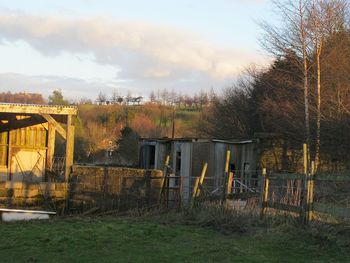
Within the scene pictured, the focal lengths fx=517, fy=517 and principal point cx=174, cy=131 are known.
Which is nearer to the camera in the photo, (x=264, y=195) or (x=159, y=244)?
(x=159, y=244)

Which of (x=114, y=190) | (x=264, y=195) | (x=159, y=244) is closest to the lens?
(x=159, y=244)

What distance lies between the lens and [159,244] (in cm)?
1023

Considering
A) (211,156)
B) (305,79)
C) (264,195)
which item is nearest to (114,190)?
(264,195)

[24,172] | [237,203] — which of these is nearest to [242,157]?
[24,172]

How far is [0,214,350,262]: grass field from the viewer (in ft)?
29.3

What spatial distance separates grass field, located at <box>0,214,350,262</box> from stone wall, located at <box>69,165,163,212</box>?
329cm

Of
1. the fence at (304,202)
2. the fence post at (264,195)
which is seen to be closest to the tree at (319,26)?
the fence at (304,202)

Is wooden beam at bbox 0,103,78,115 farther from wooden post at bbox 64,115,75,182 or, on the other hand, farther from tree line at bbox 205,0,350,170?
tree line at bbox 205,0,350,170

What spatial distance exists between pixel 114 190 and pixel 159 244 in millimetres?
6335

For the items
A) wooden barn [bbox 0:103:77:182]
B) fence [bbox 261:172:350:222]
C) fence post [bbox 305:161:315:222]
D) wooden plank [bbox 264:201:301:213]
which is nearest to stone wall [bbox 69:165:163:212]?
fence [bbox 261:172:350:222]

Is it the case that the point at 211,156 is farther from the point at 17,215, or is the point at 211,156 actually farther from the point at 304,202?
the point at 304,202

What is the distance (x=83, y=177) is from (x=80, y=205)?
1021mm

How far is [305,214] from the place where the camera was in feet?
37.9

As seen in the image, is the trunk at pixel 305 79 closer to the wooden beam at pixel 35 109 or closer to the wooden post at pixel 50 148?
the wooden post at pixel 50 148
